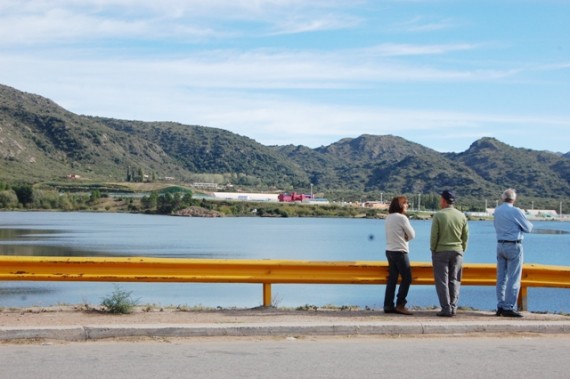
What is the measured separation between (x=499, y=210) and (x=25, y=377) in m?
6.85

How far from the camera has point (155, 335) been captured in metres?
10.0

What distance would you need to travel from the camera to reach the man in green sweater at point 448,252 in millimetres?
11555

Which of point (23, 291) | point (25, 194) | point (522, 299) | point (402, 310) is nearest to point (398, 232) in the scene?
point (402, 310)

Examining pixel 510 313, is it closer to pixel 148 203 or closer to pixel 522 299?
pixel 522 299

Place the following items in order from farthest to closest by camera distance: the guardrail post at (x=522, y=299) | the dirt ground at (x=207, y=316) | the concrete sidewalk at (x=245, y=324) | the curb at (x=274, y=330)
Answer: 1. the guardrail post at (x=522, y=299)
2. the dirt ground at (x=207, y=316)
3. the concrete sidewalk at (x=245, y=324)
4. the curb at (x=274, y=330)

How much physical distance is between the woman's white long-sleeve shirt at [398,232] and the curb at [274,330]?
4.58 ft

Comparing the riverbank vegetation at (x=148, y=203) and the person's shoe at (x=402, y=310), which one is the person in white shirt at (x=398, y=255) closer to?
the person's shoe at (x=402, y=310)

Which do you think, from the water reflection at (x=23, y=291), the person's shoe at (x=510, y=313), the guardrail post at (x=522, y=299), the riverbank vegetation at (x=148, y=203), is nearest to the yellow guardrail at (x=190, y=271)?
the guardrail post at (x=522, y=299)

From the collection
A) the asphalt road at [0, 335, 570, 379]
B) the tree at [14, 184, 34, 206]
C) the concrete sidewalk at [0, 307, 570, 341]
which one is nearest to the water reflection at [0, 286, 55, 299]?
the concrete sidewalk at [0, 307, 570, 341]

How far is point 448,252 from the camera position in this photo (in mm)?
11570

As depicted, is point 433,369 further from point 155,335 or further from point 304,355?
point 155,335

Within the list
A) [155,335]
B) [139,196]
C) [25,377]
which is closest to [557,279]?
[155,335]

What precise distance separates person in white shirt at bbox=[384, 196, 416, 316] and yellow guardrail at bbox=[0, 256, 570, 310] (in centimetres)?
38

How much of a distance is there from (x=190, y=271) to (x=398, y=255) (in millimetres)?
2938
